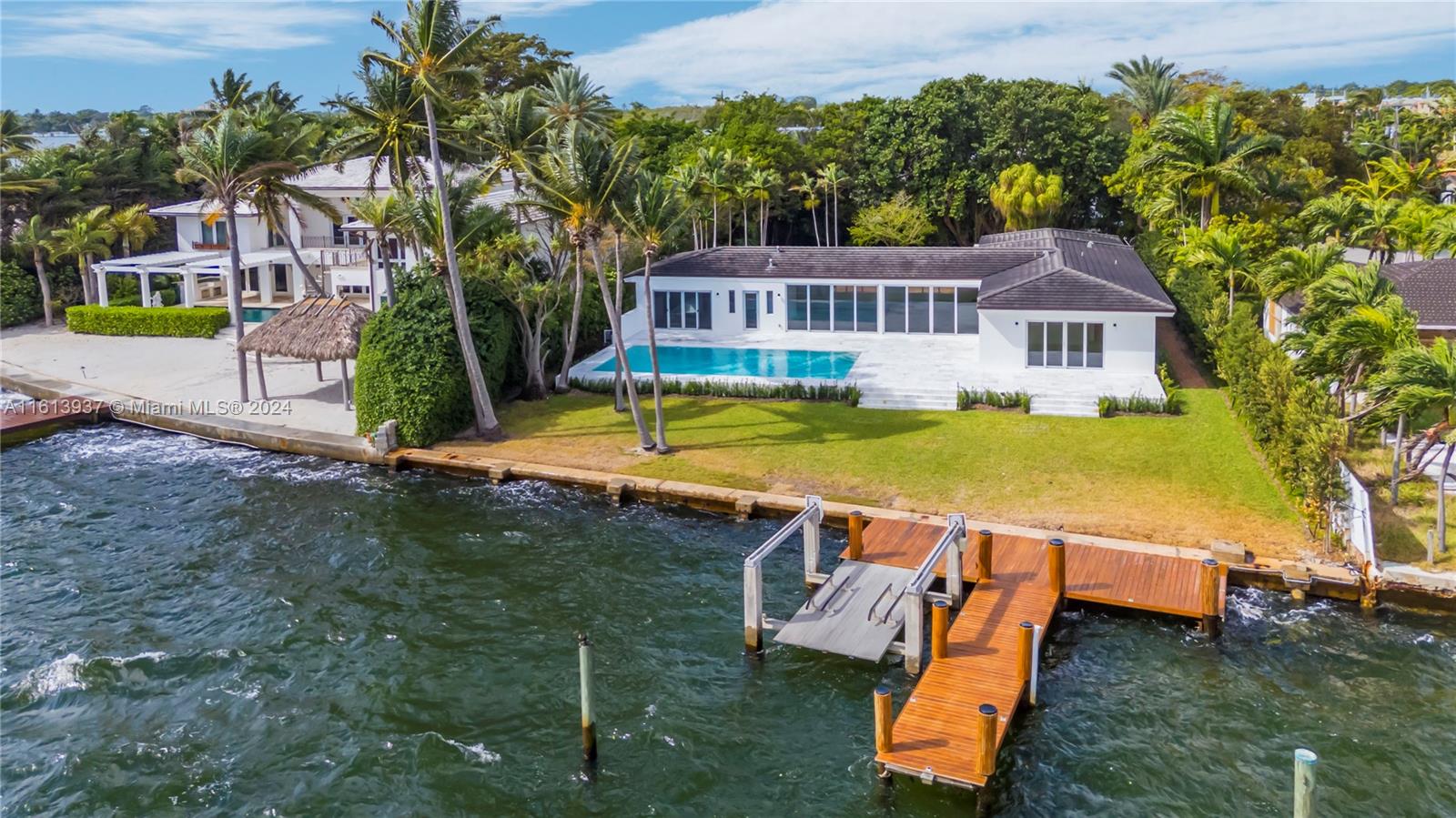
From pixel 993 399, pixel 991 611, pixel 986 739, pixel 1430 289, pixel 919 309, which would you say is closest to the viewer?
pixel 986 739

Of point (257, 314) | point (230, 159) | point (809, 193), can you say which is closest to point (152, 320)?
point (257, 314)

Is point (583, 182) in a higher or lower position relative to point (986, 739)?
higher

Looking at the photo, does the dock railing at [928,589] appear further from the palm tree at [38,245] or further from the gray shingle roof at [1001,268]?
the palm tree at [38,245]

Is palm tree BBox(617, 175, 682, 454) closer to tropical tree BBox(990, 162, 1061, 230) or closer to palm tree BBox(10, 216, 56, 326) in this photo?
tropical tree BBox(990, 162, 1061, 230)

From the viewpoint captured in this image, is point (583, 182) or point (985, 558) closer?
point (985, 558)

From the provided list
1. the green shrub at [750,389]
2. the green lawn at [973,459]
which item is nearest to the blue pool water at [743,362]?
the green shrub at [750,389]

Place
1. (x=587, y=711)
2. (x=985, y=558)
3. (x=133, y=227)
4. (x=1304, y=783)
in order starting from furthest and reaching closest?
(x=133, y=227)
(x=985, y=558)
(x=587, y=711)
(x=1304, y=783)

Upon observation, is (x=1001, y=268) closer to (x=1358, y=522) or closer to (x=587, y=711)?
(x=1358, y=522)
